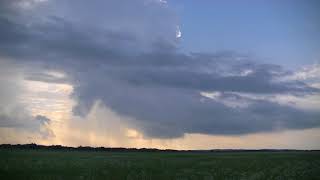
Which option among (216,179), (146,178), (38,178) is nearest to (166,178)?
(146,178)

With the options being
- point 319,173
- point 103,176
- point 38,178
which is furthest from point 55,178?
point 319,173

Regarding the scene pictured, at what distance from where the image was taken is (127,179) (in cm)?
4662

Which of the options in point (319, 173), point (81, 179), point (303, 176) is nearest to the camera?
point (81, 179)

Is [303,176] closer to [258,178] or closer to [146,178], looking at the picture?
[258,178]

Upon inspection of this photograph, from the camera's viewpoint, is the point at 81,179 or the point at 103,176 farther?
the point at 103,176

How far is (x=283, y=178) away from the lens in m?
47.9

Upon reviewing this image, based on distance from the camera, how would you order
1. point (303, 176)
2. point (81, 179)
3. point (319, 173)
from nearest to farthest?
point (81, 179)
point (303, 176)
point (319, 173)

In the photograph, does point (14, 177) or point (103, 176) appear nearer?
point (14, 177)

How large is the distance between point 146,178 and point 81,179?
670 cm

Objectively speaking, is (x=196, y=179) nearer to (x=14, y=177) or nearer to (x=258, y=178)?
(x=258, y=178)

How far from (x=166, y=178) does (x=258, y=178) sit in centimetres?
926

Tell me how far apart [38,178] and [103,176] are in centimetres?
693

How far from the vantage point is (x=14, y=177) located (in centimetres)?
4684

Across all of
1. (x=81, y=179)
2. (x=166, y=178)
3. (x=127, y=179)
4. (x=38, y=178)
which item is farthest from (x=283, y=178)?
(x=38, y=178)
